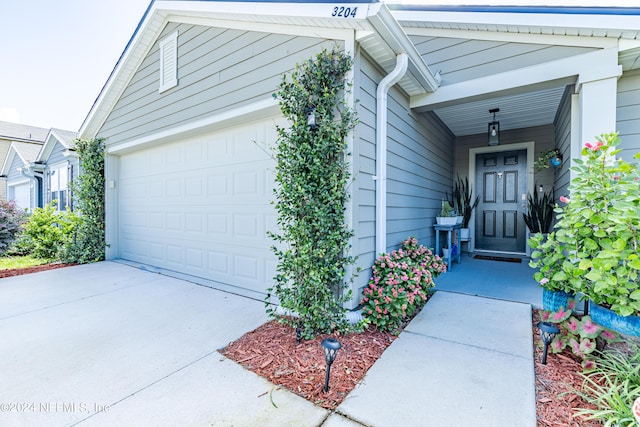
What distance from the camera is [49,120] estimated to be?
18.2 m

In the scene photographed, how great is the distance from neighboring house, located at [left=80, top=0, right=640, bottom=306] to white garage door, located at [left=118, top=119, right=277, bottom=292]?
0.02 metres

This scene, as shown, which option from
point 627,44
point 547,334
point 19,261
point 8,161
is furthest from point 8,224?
point 627,44

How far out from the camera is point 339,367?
6.64 ft

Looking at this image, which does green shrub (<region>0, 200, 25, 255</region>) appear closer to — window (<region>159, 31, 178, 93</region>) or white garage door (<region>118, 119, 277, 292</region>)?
white garage door (<region>118, 119, 277, 292</region>)

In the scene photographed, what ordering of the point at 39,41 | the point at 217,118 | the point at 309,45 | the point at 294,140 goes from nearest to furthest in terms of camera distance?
1. the point at 294,140
2. the point at 309,45
3. the point at 217,118
4. the point at 39,41

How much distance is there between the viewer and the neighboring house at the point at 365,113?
269cm

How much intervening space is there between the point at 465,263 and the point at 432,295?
210cm

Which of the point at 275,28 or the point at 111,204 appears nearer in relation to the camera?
the point at 275,28

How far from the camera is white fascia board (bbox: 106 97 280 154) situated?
10.7 feet

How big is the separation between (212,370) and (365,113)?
250 centimetres

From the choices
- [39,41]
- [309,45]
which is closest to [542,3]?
[309,45]

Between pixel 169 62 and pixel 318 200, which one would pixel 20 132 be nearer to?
pixel 169 62

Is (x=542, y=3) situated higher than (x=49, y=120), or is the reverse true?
(x=49, y=120)

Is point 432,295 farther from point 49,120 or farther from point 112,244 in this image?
point 49,120
